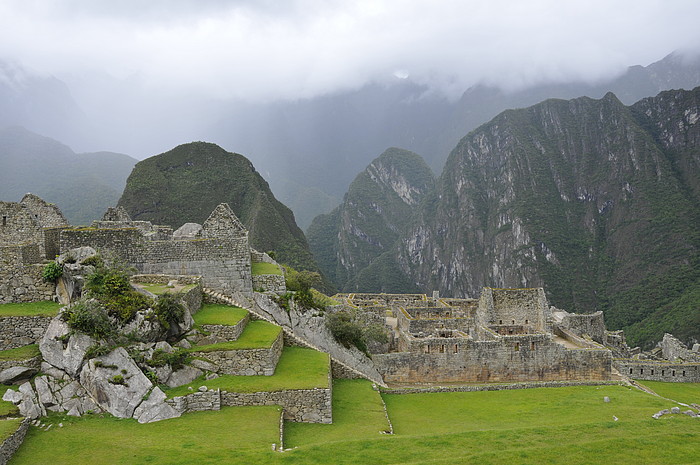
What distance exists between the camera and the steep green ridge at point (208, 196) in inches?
3765

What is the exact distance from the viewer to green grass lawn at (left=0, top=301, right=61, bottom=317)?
1173cm

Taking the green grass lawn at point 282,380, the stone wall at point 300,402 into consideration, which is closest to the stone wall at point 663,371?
the green grass lawn at point 282,380

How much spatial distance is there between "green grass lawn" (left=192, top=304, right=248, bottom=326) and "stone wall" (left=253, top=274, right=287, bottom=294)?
2.05 meters

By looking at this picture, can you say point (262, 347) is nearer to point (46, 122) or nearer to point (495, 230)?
point (46, 122)

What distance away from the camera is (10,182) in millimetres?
82938

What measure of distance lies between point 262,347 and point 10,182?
93034 millimetres

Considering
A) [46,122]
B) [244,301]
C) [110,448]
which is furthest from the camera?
[46,122]

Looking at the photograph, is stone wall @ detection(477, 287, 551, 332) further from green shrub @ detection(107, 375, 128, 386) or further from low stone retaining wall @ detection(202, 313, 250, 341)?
green shrub @ detection(107, 375, 128, 386)

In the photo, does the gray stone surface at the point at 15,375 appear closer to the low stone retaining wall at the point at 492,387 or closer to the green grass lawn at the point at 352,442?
the green grass lawn at the point at 352,442

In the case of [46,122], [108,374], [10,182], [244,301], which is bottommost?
[108,374]

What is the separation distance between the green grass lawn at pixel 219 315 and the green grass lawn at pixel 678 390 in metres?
20.8

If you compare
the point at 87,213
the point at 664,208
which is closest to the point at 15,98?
the point at 87,213

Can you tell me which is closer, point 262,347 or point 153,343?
point 153,343

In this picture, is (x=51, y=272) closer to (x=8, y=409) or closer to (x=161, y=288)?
(x=161, y=288)
